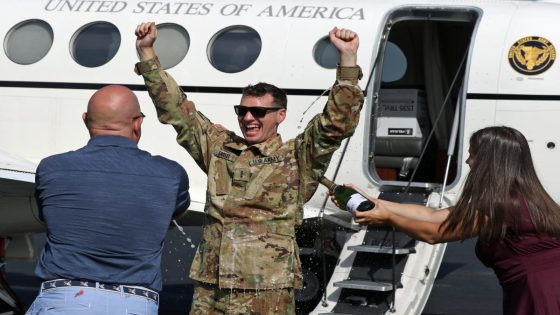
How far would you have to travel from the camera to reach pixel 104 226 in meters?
4.60

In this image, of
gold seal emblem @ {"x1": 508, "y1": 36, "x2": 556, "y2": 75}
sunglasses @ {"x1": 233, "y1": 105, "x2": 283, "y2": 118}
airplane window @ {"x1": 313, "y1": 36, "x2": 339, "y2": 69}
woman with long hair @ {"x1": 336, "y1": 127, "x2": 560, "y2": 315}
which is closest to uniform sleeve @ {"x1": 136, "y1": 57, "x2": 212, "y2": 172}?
sunglasses @ {"x1": 233, "y1": 105, "x2": 283, "y2": 118}

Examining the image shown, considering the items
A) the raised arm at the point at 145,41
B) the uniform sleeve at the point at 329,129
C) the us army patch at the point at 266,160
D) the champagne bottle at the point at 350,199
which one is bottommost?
the champagne bottle at the point at 350,199

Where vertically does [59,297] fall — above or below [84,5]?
below

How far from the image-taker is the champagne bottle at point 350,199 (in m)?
5.14

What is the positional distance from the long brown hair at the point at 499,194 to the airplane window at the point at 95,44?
6308 mm

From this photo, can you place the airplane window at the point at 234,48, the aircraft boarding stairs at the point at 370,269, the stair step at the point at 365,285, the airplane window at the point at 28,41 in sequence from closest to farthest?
1. the stair step at the point at 365,285
2. the aircraft boarding stairs at the point at 370,269
3. the airplane window at the point at 234,48
4. the airplane window at the point at 28,41

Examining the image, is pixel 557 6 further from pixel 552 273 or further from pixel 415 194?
pixel 552 273

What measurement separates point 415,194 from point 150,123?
255 centimetres

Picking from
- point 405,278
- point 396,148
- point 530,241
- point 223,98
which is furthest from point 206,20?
point 530,241

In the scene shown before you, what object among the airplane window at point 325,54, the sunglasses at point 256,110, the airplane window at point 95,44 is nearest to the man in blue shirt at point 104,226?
the sunglasses at point 256,110

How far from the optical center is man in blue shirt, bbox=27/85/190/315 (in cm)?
457

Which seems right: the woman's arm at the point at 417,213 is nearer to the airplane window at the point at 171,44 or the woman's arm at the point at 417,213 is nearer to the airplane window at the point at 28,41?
the airplane window at the point at 171,44

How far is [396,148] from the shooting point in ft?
37.4

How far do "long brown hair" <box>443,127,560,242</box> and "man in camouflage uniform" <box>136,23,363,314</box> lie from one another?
88 centimetres
